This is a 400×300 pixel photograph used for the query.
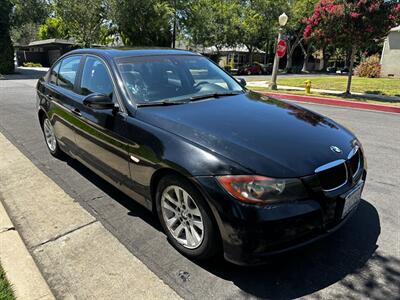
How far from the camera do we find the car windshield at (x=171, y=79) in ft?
11.6

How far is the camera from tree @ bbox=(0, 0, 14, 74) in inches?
1137

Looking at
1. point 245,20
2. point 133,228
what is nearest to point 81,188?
point 133,228

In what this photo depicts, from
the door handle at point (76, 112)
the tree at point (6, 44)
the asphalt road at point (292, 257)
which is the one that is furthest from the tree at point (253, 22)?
Result: the door handle at point (76, 112)

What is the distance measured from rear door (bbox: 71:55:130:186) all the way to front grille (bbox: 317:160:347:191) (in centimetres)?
173

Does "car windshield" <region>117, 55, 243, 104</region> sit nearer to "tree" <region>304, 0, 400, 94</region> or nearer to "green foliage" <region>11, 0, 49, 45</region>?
"tree" <region>304, 0, 400, 94</region>

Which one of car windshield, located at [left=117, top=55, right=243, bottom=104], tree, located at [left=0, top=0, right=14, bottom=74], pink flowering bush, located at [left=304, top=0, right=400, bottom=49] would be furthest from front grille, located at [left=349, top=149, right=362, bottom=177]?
tree, located at [left=0, top=0, right=14, bottom=74]

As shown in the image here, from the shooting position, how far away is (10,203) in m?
4.06

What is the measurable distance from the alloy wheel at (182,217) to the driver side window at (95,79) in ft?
4.19

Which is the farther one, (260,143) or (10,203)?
(10,203)

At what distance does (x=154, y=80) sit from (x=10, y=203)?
2193mm

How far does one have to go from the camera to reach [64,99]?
4520 millimetres

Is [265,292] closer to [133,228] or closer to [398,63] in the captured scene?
[133,228]

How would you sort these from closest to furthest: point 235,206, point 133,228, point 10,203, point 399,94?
point 235,206 → point 133,228 → point 10,203 → point 399,94

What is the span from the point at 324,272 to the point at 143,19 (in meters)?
32.3
